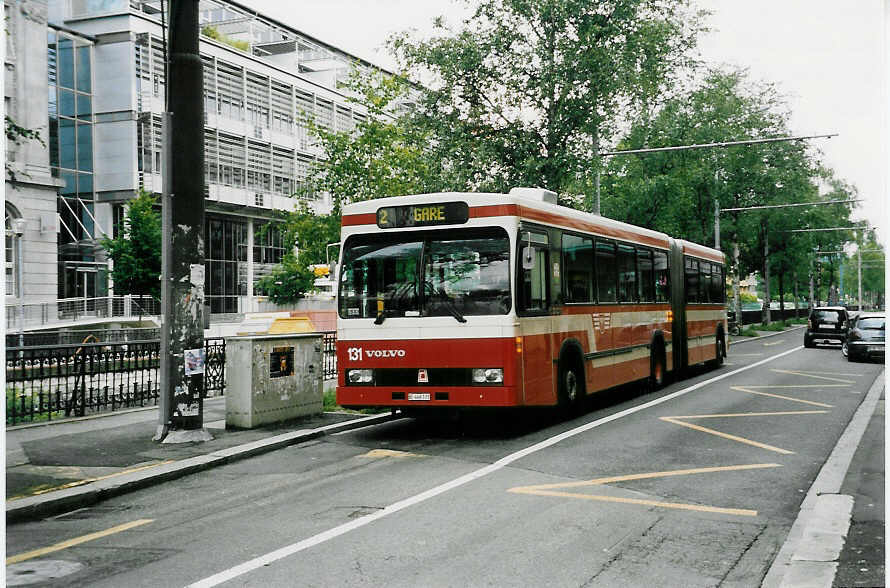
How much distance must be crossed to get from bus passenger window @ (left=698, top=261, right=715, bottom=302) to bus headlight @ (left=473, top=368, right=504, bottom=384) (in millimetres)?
12294

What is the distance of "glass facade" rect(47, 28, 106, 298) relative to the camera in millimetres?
41250

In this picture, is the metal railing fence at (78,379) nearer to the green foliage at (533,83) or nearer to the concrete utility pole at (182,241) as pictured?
the concrete utility pole at (182,241)

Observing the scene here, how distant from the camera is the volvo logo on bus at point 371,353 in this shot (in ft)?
37.3

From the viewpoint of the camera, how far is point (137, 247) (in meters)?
37.8

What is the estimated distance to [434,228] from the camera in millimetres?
11352

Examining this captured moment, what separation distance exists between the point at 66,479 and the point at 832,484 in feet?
24.5

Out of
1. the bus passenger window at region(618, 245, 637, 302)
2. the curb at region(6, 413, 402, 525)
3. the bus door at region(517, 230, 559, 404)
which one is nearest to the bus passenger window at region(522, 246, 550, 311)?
the bus door at region(517, 230, 559, 404)

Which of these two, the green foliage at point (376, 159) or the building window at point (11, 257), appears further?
the building window at point (11, 257)

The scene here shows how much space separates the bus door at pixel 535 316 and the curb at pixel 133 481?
2.98 m

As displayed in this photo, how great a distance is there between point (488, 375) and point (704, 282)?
1304cm

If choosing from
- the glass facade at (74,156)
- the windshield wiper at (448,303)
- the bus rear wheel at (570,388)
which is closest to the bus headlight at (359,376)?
the windshield wiper at (448,303)

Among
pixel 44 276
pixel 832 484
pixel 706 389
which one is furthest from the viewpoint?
pixel 44 276

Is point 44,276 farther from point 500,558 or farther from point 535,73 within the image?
point 500,558

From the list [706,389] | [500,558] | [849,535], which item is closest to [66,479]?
[500,558]
